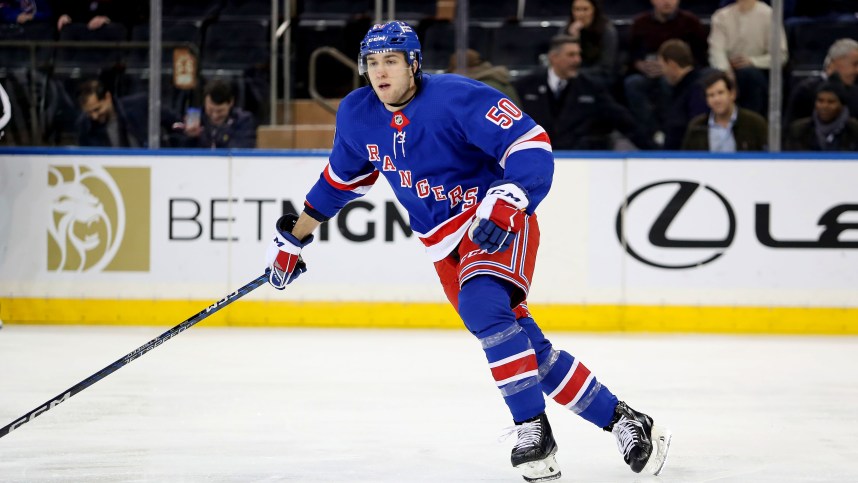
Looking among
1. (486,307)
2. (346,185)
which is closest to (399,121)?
(346,185)

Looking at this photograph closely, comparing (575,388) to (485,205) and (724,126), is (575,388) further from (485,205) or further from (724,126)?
(724,126)

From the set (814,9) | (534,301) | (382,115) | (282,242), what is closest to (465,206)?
(382,115)

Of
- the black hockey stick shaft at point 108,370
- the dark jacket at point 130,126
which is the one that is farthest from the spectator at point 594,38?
the black hockey stick shaft at point 108,370

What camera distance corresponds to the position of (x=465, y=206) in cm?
321

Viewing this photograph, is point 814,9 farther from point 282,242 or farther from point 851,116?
point 282,242

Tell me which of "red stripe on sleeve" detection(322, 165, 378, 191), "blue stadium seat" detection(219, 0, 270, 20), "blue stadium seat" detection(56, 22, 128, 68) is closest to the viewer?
"red stripe on sleeve" detection(322, 165, 378, 191)

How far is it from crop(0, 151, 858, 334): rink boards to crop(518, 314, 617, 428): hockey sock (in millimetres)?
3093

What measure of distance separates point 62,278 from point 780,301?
3.71 meters

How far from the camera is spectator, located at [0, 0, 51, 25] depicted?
6.68 m

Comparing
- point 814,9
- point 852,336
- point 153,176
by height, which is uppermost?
point 814,9

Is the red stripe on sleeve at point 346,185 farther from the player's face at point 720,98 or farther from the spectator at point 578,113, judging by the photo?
the player's face at point 720,98

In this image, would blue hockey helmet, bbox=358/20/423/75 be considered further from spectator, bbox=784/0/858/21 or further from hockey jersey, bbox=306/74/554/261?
spectator, bbox=784/0/858/21

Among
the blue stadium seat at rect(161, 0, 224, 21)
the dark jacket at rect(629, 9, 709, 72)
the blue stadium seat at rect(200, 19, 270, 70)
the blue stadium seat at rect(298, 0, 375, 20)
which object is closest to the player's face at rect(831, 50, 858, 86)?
the dark jacket at rect(629, 9, 709, 72)

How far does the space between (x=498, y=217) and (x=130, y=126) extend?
4.13m
